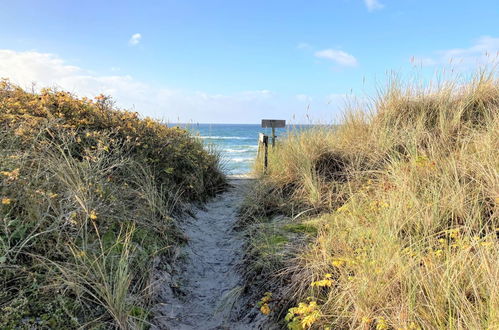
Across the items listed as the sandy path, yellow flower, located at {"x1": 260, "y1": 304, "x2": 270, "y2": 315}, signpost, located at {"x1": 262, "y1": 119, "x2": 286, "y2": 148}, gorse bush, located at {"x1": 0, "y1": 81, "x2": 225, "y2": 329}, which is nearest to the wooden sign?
signpost, located at {"x1": 262, "y1": 119, "x2": 286, "y2": 148}

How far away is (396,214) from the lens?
111 inches

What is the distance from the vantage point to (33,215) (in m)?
2.61

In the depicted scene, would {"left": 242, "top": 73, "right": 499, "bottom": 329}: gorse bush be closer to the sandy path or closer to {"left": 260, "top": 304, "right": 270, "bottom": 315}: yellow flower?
{"left": 260, "top": 304, "right": 270, "bottom": 315}: yellow flower

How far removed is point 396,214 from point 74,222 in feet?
8.39

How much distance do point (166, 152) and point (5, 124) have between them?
7.41 feet

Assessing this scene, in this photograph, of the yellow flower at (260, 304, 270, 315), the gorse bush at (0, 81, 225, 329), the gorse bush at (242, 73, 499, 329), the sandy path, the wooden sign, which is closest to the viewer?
the gorse bush at (242, 73, 499, 329)

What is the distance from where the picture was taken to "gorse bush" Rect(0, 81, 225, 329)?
2203 millimetres

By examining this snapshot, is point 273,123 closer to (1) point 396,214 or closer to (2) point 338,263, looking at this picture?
(1) point 396,214

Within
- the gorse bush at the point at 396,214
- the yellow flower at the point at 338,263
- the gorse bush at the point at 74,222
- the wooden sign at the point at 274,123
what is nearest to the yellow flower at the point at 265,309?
the gorse bush at the point at 396,214

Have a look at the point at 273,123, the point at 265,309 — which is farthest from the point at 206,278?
the point at 273,123

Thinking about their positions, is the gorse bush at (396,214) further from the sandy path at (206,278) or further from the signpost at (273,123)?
the signpost at (273,123)

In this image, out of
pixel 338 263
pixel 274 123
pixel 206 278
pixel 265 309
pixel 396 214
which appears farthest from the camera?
pixel 274 123

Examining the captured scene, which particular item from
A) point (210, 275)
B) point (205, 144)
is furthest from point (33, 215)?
point (205, 144)

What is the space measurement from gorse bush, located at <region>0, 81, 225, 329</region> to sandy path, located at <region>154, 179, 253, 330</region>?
256 mm
